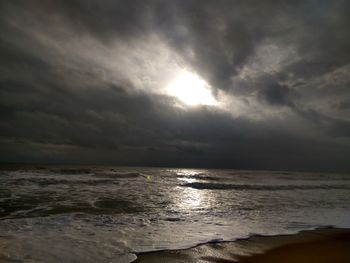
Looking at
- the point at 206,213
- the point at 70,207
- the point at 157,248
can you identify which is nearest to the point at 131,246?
the point at 157,248

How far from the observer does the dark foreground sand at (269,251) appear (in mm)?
5680

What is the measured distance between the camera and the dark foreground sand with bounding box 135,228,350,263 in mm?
5680

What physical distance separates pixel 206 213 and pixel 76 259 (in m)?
6.66

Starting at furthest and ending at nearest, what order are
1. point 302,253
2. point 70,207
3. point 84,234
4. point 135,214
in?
point 70,207
point 135,214
point 84,234
point 302,253

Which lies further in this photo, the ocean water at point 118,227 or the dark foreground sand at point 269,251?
the ocean water at point 118,227

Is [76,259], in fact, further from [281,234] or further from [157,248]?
[281,234]

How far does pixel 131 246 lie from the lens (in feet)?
21.0

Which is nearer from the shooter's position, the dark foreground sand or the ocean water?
the dark foreground sand

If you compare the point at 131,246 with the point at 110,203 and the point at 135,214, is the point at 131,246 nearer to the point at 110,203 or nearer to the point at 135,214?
the point at 135,214

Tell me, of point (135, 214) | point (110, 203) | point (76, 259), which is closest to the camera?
point (76, 259)

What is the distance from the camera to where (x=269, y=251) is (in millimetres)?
6340

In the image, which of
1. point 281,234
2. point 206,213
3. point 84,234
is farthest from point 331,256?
point 84,234

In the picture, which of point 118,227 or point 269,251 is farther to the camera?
point 118,227

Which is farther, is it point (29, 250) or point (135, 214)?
point (135, 214)
